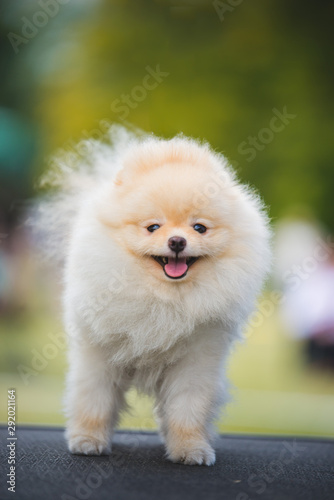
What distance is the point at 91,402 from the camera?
264 centimetres

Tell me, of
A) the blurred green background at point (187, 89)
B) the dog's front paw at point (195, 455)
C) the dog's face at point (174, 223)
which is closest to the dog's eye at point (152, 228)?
the dog's face at point (174, 223)

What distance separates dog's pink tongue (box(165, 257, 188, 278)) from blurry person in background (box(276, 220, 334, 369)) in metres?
3.98

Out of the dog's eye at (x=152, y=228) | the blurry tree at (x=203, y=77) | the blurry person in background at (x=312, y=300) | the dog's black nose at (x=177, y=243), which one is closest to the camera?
the dog's black nose at (x=177, y=243)

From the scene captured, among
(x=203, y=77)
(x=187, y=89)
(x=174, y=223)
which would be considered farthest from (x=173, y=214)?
(x=203, y=77)

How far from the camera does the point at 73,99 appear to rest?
27.7 ft

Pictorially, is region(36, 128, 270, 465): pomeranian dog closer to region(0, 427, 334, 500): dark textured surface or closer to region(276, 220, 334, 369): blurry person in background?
region(0, 427, 334, 500): dark textured surface

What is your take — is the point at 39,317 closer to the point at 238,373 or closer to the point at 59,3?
the point at 238,373

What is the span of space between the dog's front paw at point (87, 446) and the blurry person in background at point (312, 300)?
3905 mm

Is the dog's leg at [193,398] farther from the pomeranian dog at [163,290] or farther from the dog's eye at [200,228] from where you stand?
the dog's eye at [200,228]

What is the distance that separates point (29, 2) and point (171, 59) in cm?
202

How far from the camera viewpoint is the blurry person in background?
6550 millimetres

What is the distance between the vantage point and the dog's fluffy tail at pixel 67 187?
322 centimetres

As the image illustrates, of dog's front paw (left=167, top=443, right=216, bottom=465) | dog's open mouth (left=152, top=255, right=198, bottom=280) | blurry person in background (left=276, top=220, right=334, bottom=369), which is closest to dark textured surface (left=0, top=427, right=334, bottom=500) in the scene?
dog's front paw (left=167, top=443, right=216, bottom=465)

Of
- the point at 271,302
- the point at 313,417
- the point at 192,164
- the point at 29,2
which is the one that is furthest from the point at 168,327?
the point at 29,2
